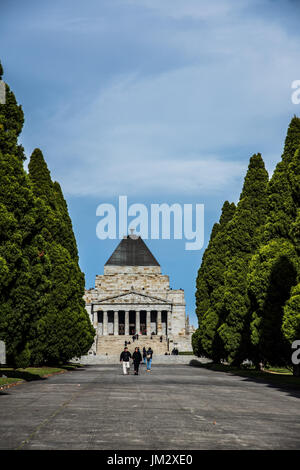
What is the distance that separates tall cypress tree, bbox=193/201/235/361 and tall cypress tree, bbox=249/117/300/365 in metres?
14.3

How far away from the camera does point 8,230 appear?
18.9 meters

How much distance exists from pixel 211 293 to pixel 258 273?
18.7 meters

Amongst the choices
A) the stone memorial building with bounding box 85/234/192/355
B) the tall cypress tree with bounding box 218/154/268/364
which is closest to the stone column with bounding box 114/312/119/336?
the stone memorial building with bounding box 85/234/192/355

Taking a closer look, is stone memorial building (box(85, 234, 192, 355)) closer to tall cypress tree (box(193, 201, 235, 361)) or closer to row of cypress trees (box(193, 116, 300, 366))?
tall cypress tree (box(193, 201, 235, 361))

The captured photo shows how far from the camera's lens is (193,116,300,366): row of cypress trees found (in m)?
24.7

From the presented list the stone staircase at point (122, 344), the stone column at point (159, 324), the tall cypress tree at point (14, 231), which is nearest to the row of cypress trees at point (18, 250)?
the tall cypress tree at point (14, 231)

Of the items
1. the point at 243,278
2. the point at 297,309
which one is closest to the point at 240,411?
the point at 297,309

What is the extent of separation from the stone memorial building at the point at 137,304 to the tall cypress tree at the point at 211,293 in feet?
127

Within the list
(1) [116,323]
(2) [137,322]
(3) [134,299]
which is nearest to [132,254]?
(3) [134,299]

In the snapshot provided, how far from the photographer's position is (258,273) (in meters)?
26.5

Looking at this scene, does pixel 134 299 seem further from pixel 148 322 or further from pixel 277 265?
pixel 277 265

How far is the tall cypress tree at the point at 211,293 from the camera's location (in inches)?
1650
